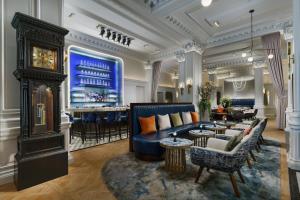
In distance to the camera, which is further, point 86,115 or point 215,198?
point 86,115

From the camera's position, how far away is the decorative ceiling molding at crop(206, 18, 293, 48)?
599cm

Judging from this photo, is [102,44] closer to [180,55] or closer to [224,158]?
[180,55]

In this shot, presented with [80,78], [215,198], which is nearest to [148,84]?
[80,78]

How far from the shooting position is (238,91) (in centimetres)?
1437

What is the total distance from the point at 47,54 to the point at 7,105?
106 centimetres

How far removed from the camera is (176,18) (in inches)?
221

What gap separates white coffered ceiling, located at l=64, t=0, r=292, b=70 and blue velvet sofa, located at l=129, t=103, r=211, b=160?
110 inches

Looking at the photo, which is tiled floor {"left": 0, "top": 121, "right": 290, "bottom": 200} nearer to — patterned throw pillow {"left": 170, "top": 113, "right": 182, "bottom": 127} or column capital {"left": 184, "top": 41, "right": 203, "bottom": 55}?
patterned throw pillow {"left": 170, "top": 113, "right": 182, "bottom": 127}

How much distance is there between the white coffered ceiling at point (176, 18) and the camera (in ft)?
15.3

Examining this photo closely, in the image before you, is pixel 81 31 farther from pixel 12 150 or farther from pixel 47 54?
pixel 12 150

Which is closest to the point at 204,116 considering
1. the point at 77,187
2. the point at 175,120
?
the point at 175,120

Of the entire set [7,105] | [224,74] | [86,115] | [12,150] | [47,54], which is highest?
[224,74]

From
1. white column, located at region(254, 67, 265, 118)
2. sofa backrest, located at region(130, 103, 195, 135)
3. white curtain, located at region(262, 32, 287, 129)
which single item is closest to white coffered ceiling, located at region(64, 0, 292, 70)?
white curtain, located at region(262, 32, 287, 129)

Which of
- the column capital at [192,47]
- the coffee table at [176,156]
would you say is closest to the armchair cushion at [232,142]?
the coffee table at [176,156]
